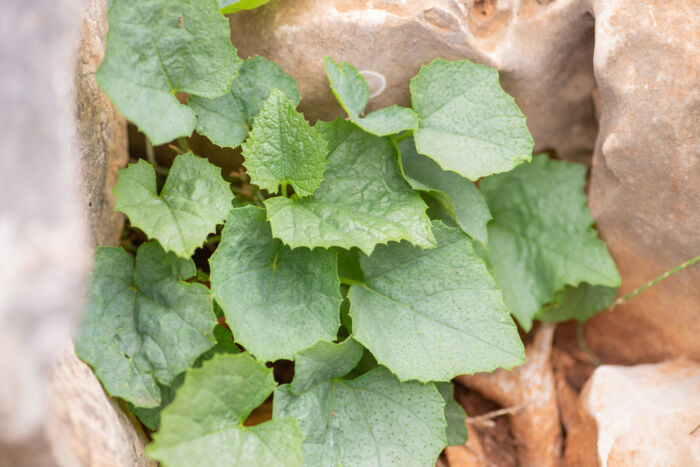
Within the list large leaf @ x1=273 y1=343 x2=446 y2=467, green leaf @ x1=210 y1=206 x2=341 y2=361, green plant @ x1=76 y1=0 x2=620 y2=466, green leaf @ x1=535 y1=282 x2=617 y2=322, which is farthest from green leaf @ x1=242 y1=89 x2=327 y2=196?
green leaf @ x1=535 y1=282 x2=617 y2=322

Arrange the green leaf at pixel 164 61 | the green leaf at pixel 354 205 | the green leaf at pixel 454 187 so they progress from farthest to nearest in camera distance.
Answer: the green leaf at pixel 454 187 → the green leaf at pixel 354 205 → the green leaf at pixel 164 61

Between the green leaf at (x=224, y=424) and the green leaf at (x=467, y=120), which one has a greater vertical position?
the green leaf at (x=467, y=120)

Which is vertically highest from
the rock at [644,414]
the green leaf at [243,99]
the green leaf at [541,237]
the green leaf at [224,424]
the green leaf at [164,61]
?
the green leaf at [164,61]

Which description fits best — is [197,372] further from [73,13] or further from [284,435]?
[73,13]

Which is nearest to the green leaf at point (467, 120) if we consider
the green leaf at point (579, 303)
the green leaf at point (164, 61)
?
the green leaf at point (164, 61)

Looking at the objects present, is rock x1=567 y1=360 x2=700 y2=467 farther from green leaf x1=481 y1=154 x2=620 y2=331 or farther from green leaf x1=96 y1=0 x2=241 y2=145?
green leaf x1=96 y1=0 x2=241 y2=145

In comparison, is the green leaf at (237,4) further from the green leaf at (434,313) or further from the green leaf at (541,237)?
the green leaf at (541,237)

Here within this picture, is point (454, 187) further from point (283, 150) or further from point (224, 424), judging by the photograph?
point (224, 424)

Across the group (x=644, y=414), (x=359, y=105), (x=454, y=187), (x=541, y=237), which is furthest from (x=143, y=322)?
Result: (x=644, y=414)
